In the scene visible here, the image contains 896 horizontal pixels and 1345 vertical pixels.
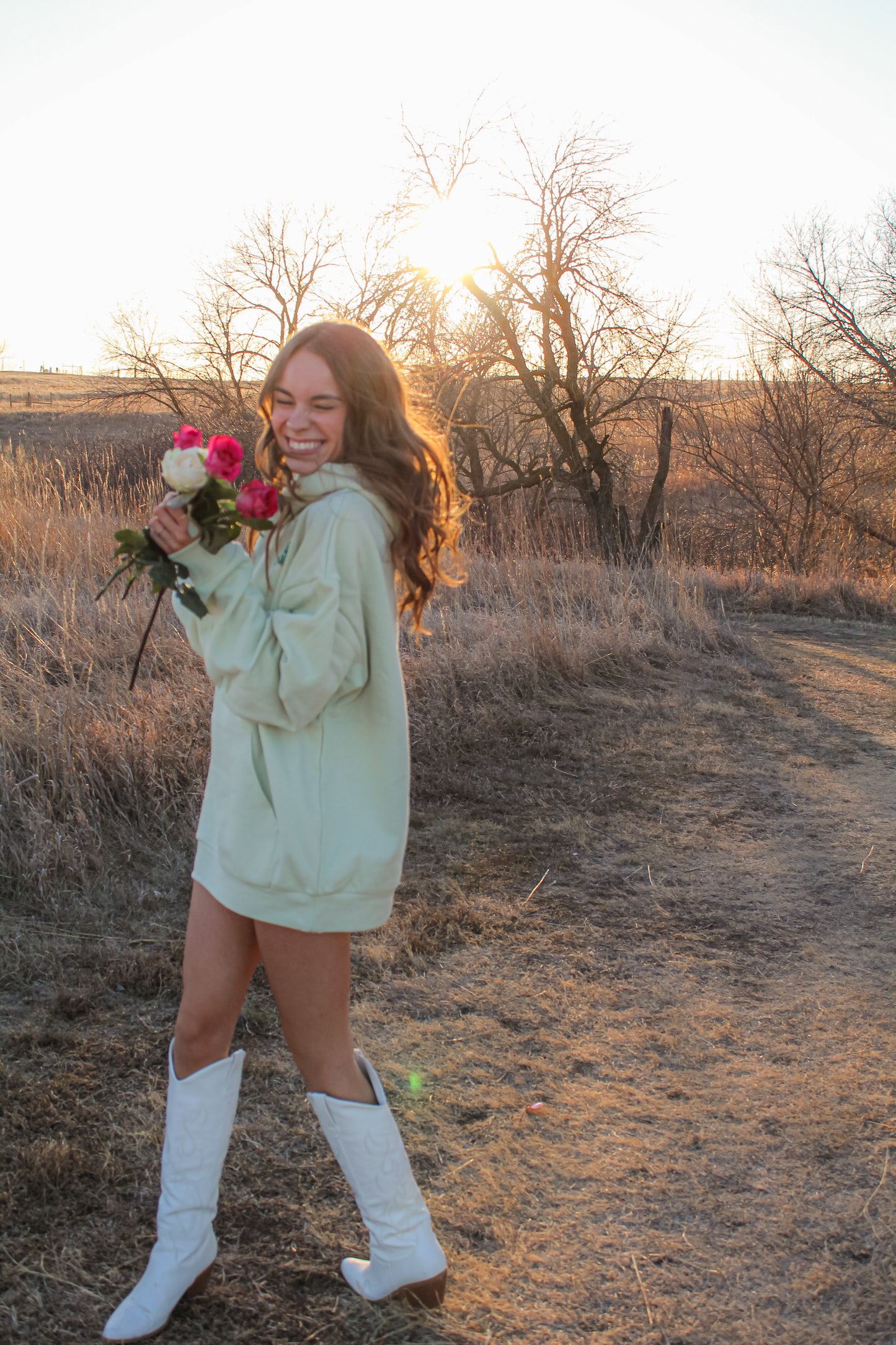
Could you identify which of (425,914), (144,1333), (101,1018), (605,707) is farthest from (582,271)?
(144,1333)

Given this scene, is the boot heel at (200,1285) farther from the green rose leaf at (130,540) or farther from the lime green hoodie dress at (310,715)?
the green rose leaf at (130,540)

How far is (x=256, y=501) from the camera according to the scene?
151cm

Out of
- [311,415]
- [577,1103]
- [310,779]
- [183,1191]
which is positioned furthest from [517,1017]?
[311,415]

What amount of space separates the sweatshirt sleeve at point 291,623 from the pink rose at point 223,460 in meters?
0.11

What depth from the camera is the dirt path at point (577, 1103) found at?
1923mm

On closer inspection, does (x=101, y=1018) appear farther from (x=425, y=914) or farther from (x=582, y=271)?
(x=582, y=271)

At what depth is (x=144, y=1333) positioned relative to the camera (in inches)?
68.8

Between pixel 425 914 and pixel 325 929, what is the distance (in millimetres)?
2103

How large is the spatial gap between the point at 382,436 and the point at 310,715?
508 mm

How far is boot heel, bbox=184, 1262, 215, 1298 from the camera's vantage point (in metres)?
1.84

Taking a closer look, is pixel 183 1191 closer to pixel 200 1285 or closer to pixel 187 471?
pixel 200 1285

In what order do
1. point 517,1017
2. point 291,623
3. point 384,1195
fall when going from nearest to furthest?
point 291,623 → point 384,1195 → point 517,1017

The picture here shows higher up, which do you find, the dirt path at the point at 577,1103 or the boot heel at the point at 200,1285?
the boot heel at the point at 200,1285

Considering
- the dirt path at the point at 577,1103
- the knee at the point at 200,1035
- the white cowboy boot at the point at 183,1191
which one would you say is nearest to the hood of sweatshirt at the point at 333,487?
the knee at the point at 200,1035
